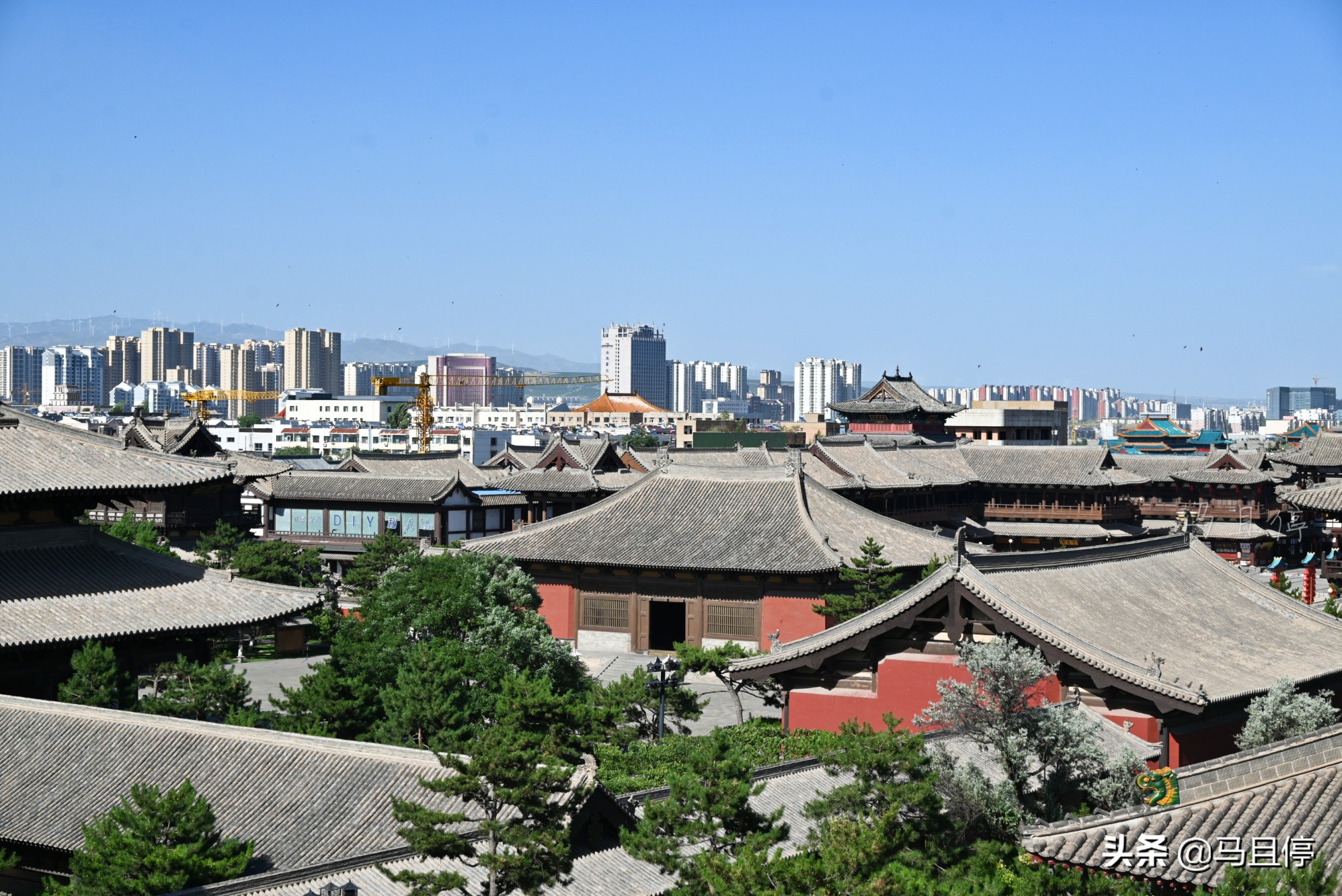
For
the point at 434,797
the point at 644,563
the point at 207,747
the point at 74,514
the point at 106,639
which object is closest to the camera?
the point at 434,797

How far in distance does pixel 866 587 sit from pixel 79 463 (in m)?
16.9

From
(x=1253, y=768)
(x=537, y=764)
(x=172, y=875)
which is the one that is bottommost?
(x=172, y=875)

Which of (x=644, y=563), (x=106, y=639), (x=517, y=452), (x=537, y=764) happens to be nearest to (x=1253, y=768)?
(x=537, y=764)

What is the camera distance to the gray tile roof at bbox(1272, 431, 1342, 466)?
7300cm

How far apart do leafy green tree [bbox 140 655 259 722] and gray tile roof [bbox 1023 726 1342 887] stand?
14.2 meters

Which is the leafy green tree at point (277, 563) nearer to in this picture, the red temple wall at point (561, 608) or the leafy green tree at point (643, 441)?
the red temple wall at point (561, 608)

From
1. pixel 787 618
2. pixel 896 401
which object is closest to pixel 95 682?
pixel 787 618

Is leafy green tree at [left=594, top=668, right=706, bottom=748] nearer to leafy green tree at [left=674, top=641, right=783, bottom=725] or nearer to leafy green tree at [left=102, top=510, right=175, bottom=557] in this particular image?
leafy green tree at [left=674, top=641, right=783, bottom=725]

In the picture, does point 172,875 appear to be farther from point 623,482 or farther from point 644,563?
point 623,482

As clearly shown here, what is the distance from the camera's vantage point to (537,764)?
14930mm

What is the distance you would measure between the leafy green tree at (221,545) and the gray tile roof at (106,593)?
17.7m

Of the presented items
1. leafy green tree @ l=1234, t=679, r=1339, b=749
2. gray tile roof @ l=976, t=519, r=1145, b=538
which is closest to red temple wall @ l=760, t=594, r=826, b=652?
leafy green tree @ l=1234, t=679, r=1339, b=749

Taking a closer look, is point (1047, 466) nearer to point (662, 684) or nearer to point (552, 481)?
→ point (552, 481)

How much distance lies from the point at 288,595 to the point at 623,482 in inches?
1309
